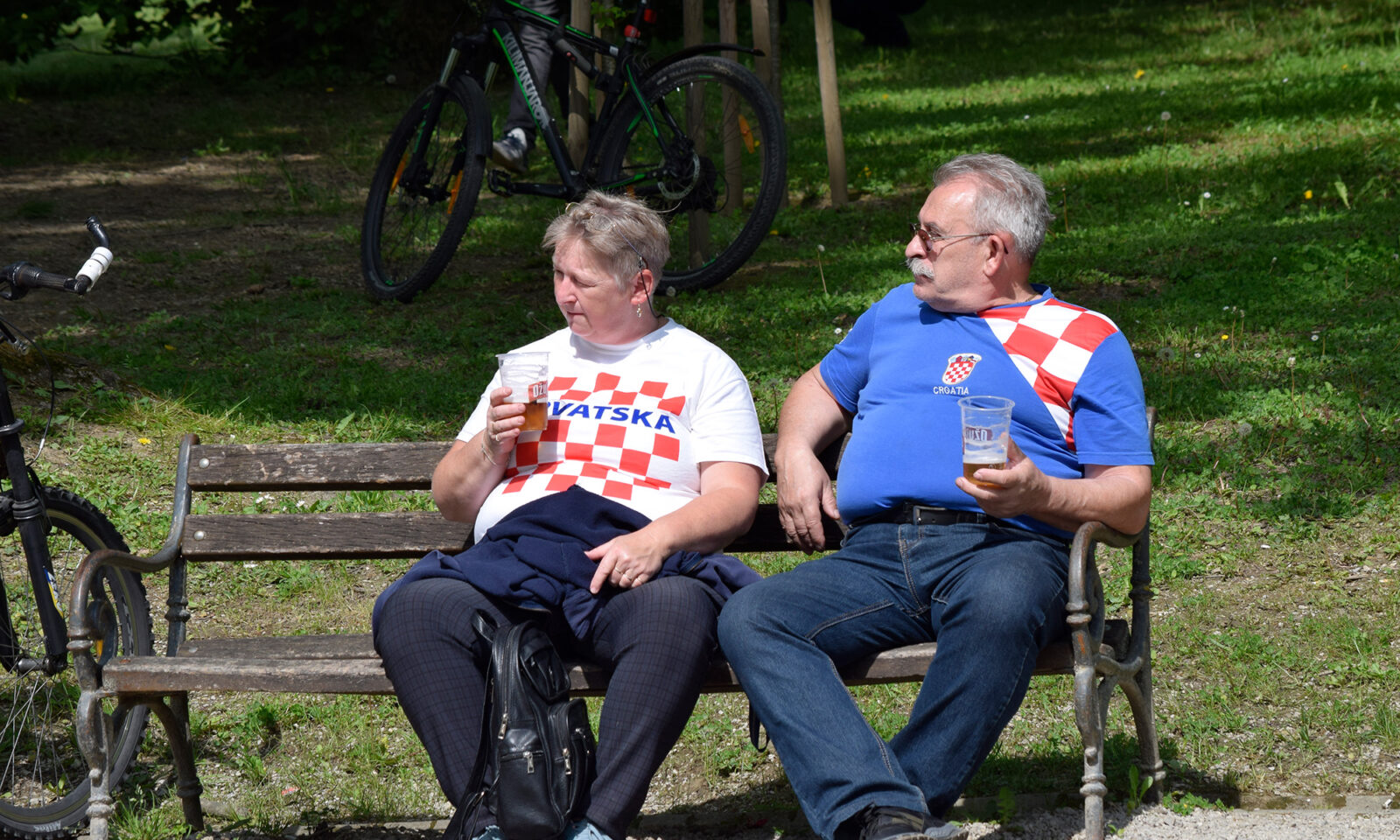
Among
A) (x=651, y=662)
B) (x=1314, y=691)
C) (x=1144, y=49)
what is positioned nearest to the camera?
(x=651, y=662)

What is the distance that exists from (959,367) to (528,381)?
3.23 feet

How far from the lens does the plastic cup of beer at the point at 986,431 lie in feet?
8.70

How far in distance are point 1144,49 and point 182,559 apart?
12260mm

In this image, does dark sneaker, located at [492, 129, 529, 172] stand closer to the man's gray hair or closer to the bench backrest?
the bench backrest

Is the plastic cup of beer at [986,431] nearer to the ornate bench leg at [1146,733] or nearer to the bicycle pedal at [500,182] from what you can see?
the ornate bench leg at [1146,733]

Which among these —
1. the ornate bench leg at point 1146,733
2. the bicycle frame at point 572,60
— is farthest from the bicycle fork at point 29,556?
the bicycle frame at point 572,60

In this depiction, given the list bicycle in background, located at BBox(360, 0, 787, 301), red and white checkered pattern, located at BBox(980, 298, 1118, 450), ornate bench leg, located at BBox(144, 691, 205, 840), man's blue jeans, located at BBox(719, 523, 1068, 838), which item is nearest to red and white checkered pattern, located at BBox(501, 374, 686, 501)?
man's blue jeans, located at BBox(719, 523, 1068, 838)

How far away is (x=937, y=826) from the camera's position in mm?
2582

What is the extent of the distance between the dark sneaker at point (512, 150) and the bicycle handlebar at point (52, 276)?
11.4 ft

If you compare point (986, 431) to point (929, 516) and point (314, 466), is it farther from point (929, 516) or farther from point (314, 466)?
point (314, 466)

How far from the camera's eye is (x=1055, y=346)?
3.10 meters

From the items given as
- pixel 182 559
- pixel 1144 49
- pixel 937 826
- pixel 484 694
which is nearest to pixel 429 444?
pixel 182 559

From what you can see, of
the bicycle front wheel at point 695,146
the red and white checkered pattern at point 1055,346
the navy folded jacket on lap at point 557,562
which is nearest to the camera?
the navy folded jacket on lap at point 557,562

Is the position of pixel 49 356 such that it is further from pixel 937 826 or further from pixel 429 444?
pixel 937 826
